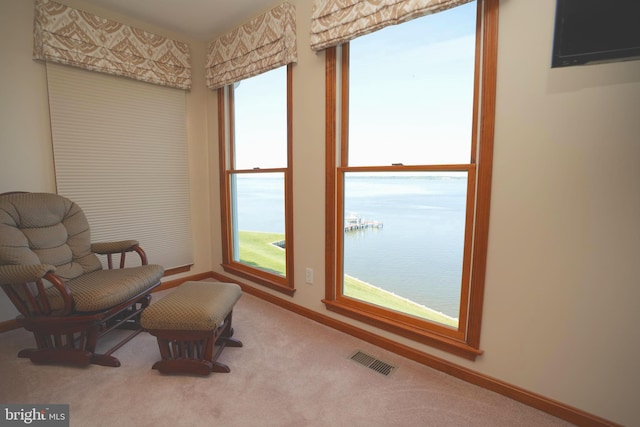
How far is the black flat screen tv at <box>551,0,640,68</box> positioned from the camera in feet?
3.29

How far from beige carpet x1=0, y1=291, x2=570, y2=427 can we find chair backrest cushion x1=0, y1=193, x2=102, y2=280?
66 centimetres

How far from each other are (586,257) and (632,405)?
0.68 m

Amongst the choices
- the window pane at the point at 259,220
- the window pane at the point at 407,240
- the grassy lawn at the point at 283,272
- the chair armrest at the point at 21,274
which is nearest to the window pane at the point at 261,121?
the window pane at the point at 259,220

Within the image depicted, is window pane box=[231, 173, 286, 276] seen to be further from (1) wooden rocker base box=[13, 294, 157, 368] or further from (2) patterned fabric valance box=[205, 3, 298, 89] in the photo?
(1) wooden rocker base box=[13, 294, 157, 368]

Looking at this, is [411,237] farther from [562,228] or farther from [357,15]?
[357,15]

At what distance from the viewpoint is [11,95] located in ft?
7.29

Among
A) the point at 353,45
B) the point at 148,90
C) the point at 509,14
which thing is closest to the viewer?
the point at 509,14

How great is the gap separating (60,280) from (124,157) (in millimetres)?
1472

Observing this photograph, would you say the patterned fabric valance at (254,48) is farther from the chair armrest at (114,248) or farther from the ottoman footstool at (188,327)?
the ottoman footstool at (188,327)

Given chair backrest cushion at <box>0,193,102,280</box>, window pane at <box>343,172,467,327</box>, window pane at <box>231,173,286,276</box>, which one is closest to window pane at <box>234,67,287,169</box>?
window pane at <box>231,173,286,276</box>

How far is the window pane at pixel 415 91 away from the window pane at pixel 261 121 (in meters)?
0.77

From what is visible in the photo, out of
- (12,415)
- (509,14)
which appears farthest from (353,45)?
(12,415)

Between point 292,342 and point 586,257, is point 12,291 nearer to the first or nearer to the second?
point 292,342

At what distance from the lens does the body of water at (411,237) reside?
1802mm
